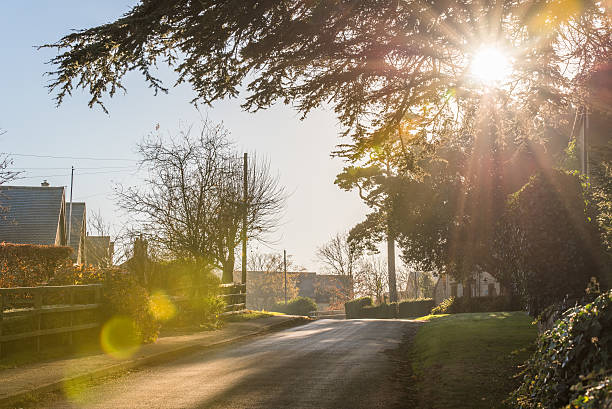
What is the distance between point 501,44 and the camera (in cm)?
902

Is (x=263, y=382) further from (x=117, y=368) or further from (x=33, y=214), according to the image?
(x=33, y=214)

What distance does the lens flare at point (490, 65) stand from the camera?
920cm

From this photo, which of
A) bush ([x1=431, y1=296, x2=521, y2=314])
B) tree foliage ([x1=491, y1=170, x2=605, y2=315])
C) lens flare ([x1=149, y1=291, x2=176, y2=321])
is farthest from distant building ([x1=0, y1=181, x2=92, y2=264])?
tree foliage ([x1=491, y1=170, x2=605, y2=315])

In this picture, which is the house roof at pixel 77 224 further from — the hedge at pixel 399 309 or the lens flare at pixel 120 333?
the lens flare at pixel 120 333

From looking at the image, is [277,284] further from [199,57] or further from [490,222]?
[199,57]

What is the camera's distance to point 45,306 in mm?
13250

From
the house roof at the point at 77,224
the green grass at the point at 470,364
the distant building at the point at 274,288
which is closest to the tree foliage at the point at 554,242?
the green grass at the point at 470,364

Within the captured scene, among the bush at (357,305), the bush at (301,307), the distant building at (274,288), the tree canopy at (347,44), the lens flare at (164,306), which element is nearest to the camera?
the tree canopy at (347,44)

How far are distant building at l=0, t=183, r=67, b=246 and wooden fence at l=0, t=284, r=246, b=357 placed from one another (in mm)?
20421

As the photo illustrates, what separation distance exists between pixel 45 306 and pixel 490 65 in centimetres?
1070

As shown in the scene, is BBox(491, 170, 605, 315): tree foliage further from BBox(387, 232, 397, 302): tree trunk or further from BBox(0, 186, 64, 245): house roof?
BBox(387, 232, 397, 302): tree trunk

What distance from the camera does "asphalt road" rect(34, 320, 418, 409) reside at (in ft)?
26.1

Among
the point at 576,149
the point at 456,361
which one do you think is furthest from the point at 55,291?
the point at 576,149

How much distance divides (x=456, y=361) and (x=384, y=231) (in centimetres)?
3242
